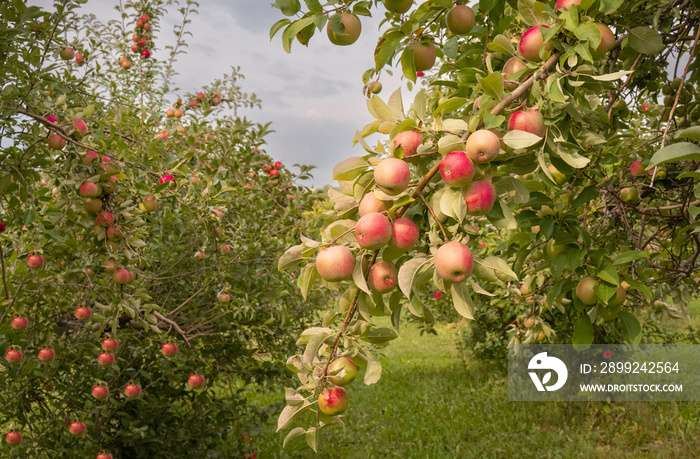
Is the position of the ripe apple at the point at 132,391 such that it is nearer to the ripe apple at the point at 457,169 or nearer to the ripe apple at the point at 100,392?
the ripe apple at the point at 100,392

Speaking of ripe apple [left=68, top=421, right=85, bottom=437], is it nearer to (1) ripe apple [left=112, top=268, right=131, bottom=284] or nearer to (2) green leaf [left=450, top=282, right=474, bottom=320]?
(1) ripe apple [left=112, top=268, right=131, bottom=284]

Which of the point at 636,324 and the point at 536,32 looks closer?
the point at 536,32

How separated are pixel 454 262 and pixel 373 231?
17cm

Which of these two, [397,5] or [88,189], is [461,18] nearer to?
[397,5]

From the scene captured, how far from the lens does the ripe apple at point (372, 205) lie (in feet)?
3.45

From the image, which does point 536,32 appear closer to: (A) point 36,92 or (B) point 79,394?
(A) point 36,92

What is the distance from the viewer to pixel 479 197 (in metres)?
0.98

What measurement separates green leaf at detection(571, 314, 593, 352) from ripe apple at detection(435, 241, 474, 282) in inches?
37.8

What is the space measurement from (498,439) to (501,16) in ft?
14.5

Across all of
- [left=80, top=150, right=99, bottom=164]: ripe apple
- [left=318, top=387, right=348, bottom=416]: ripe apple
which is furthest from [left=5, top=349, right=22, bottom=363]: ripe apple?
[left=318, top=387, right=348, bottom=416]: ripe apple

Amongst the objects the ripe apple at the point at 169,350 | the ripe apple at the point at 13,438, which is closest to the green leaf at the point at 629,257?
the ripe apple at the point at 169,350

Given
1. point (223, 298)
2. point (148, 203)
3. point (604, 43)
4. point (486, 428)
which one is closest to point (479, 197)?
point (604, 43)

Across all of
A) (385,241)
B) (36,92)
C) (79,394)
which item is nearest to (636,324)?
(385,241)

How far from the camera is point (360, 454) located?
14.9 feet
